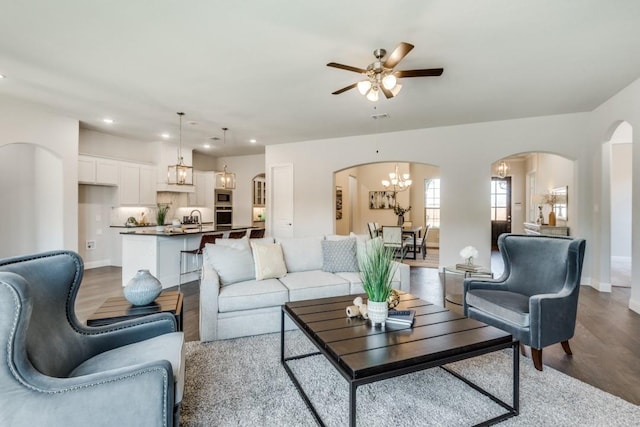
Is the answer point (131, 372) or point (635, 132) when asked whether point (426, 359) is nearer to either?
point (131, 372)

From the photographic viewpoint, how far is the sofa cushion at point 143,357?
5.03ft

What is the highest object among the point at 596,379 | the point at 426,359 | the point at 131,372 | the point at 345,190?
the point at 345,190

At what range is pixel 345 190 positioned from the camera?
32.1ft

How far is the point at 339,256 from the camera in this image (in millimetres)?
3785

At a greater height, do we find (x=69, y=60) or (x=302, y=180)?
(x=69, y=60)

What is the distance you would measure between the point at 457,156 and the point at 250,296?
4.76 m

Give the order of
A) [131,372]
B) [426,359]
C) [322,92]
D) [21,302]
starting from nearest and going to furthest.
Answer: [21,302] < [131,372] < [426,359] < [322,92]

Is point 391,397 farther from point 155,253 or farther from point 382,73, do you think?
point 155,253

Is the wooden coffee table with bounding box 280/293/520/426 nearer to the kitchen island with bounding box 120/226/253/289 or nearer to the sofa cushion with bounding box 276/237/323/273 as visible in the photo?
the sofa cushion with bounding box 276/237/323/273

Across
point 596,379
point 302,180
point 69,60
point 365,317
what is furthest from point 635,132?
point 69,60

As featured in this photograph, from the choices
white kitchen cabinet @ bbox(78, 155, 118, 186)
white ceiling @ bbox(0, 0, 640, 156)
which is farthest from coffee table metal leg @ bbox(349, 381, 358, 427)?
white kitchen cabinet @ bbox(78, 155, 118, 186)

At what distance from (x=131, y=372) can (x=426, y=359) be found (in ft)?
4.62

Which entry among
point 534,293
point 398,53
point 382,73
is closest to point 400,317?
→ point 534,293

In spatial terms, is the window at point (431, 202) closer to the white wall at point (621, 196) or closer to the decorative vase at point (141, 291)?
the white wall at point (621, 196)
